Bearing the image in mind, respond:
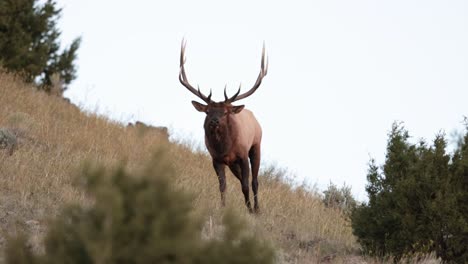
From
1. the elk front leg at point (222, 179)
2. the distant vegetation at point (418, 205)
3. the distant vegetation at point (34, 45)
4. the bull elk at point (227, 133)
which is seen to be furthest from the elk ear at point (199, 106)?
the distant vegetation at point (34, 45)

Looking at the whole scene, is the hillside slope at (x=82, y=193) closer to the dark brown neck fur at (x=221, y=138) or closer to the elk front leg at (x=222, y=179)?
the elk front leg at (x=222, y=179)

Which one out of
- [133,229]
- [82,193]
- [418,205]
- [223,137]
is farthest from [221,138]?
[133,229]

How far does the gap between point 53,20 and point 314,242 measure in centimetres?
1484

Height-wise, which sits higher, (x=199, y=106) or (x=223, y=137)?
(x=199, y=106)

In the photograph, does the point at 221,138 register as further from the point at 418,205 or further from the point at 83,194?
the point at 418,205

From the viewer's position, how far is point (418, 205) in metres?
6.96

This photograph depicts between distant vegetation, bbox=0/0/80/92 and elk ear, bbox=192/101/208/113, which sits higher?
distant vegetation, bbox=0/0/80/92

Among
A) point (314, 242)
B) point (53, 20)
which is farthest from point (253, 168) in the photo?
point (53, 20)

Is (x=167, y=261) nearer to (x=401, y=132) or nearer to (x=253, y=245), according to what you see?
(x=253, y=245)

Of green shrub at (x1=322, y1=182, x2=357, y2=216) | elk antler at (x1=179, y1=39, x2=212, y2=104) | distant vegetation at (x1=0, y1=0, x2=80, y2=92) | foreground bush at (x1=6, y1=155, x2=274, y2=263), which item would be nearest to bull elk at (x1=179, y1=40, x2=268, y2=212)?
elk antler at (x1=179, y1=39, x2=212, y2=104)

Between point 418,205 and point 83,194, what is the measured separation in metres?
3.45

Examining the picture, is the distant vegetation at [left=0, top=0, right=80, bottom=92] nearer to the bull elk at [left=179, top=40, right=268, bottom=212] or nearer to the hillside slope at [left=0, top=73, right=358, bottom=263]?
the hillside slope at [left=0, top=73, right=358, bottom=263]

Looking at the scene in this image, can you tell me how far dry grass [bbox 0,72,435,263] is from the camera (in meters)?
6.79

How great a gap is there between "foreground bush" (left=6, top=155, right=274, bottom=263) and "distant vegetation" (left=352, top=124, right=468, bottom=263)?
432 centimetres
